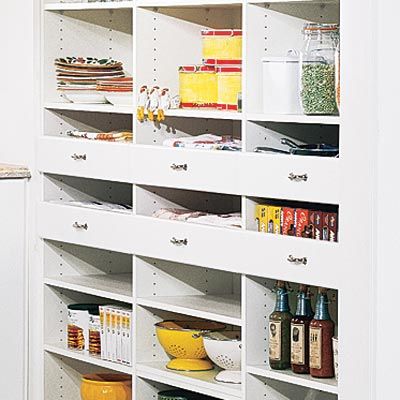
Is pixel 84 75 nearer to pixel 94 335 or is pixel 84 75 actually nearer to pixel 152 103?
pixel 152 103

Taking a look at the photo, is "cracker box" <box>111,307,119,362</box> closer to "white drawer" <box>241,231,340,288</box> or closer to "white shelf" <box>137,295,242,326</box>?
"white shelf" <box>137,295,242,326</box>

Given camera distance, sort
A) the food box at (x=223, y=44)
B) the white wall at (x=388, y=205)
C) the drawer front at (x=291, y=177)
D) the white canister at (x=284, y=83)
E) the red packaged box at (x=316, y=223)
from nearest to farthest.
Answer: the white wall at (x=388, y=205)
the drawer front at (x=291, y=177)
the red packaged box at (x=316, y=223)
the white canister at (x=284, y=83)
the food box at (x=223, y=44)

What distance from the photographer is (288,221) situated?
10.6 ft

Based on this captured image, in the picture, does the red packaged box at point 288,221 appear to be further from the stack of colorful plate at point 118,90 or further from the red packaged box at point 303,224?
the stack of colorful plate at point 118,90

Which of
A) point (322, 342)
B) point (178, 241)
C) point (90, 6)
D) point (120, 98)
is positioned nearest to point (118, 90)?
point (120, 98)

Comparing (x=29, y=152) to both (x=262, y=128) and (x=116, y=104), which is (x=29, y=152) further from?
(x=262, y=128)

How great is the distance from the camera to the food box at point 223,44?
3484 mm

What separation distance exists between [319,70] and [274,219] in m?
0.44

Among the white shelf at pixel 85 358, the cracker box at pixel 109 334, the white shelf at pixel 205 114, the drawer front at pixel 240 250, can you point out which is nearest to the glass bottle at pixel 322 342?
the drawer front at pixel 240 250

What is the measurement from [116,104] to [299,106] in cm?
89

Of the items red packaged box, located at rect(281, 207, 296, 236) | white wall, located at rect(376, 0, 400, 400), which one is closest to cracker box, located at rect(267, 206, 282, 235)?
red packaged box, located at rect(281, 207, 296, 236)

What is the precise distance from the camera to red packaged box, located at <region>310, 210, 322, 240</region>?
124 inches

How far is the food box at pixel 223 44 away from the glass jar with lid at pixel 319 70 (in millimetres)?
340

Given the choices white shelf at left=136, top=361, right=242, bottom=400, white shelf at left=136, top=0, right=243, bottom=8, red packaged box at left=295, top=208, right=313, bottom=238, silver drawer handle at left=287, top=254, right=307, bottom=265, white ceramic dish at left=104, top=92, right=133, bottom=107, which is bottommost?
white shelf at left=136, top=361, right=242, bottom=400
